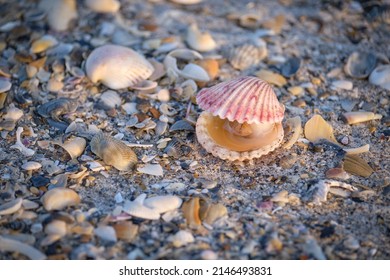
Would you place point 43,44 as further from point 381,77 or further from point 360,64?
point 381,77

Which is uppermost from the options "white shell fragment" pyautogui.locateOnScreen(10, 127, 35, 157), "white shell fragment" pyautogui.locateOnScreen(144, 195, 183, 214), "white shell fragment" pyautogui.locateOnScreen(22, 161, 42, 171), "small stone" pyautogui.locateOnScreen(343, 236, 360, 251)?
"small stone" pyautogui.locateOnScreen(343, 236, 360, 251)

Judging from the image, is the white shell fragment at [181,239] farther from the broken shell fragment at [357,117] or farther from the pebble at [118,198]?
the broken shell fragment at [357,117]

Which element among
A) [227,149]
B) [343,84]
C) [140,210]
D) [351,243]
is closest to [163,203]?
[140,210]

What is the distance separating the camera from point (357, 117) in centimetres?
293

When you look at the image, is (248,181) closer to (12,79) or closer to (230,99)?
(230,99)

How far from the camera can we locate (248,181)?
2.56m

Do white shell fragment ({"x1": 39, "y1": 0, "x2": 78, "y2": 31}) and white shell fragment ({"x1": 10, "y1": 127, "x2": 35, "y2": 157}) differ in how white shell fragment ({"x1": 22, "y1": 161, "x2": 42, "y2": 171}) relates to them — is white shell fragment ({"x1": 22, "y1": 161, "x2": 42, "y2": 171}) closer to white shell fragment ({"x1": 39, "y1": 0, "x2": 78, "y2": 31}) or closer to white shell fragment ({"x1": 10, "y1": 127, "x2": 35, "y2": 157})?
white shell fragment ({"x1": 10, "y1": 127, "x2": 35, "y2": 157})

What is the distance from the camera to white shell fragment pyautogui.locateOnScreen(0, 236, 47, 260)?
217cm

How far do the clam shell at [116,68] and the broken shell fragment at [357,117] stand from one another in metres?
1.14

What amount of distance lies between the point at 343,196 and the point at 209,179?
0.63 m

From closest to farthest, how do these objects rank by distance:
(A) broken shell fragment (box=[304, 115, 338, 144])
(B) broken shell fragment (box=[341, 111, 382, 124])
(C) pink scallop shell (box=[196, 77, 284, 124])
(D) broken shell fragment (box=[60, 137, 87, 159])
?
(C) pink scallop shell (box=[196, 77, 284, 124]) → (D) broken shell fragment (box=[60, 137, 87, 159]) → (A) broken shell fragment (box=[304, 115, 338, 144]) → (B) broken shell fragment (box=[341, 111, 382, 124])

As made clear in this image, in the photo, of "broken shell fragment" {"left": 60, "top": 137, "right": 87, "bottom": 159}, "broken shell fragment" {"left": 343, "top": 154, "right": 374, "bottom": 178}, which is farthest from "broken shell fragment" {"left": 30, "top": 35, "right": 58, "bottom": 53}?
"broken shell fragment" {"left": 343, "top": 154, "right": 374, "bottom": 178}

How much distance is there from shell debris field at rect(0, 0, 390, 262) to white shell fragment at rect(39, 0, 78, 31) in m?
0.01
